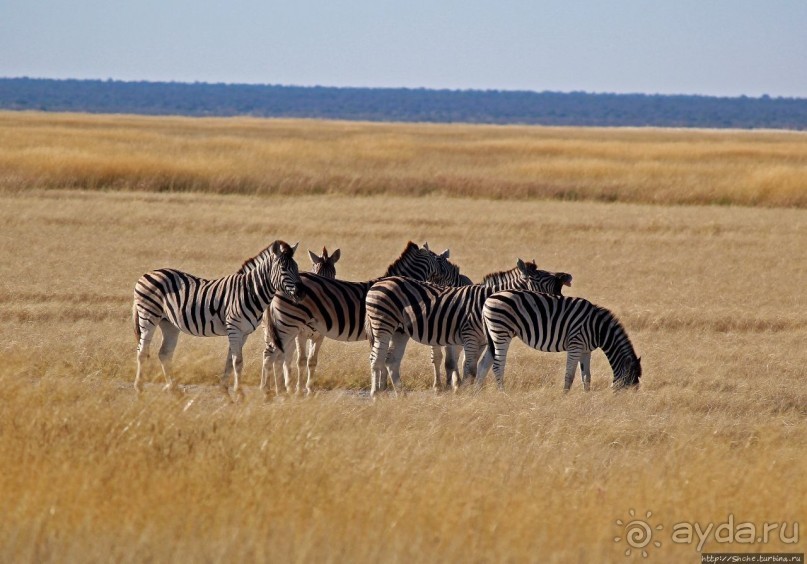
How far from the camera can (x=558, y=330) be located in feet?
33.2

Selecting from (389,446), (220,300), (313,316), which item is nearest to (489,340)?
(313,316)

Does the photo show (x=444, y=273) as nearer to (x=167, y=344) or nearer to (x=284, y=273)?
(x=284, y=273)

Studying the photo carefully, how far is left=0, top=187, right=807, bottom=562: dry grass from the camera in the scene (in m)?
5.71

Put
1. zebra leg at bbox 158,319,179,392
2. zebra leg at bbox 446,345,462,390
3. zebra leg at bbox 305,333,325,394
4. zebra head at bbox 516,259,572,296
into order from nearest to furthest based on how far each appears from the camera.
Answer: zebra leg at bbox 446,345,462,390 → zebra leg at bbox 158,319,179,392 → zebra leg at bbox 305,333,325,394 → zebra head at bbox 516,259,572,296

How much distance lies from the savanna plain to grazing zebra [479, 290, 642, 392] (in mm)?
363

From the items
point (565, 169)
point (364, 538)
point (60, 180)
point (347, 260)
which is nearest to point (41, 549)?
point (364, 538)

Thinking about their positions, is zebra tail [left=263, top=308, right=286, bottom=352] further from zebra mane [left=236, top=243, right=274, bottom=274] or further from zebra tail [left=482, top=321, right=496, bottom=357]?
zebra tail [left=482, top=321, right=496, bottom=357]

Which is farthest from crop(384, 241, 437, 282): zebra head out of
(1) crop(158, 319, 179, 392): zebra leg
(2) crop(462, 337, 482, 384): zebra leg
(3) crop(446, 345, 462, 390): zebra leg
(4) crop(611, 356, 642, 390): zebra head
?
(4) crop(611, 356, 642, 390): zebra head

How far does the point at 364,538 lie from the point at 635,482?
2162 millimetres

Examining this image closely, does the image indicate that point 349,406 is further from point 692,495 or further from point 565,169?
point 565,169

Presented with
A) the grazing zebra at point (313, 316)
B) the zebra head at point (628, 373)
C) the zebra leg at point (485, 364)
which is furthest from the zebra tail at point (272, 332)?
the zebra head at point (628, 373)

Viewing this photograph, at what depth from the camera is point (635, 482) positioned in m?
7.04

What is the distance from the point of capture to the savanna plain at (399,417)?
5.80m

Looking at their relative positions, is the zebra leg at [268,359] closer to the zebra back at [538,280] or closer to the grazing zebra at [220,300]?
the grazing zebra at [220,300]
